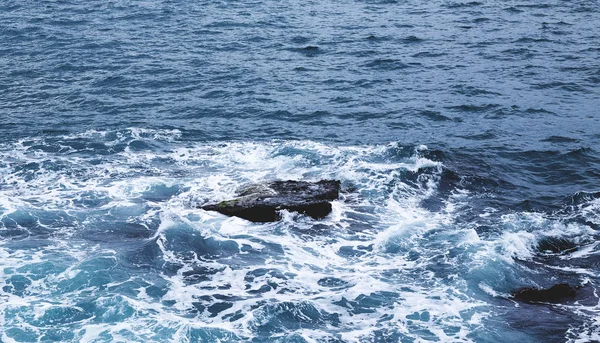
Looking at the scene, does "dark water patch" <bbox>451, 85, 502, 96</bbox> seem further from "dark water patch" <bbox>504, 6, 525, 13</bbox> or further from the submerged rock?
"dark water patch" <bbox>504, 6, 525, 13</bbox>

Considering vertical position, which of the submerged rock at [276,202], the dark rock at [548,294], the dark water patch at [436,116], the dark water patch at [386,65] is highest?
the dark water patch at [386,65]

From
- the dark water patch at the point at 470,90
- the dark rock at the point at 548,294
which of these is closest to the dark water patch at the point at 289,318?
the dark rock at the point at 548,294

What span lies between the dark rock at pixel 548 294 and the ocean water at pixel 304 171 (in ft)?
1.31

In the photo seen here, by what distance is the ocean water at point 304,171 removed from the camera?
20344 millimetres

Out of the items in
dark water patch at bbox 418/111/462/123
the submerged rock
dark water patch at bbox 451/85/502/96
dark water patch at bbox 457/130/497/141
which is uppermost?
dark water patch at bbox 451/85/502/96

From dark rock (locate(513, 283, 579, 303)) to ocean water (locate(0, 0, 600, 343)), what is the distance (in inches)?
15.7

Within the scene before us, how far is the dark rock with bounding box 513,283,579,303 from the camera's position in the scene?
2078 cm

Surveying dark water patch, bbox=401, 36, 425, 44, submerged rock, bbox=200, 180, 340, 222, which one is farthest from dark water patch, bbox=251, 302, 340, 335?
dark water patch, bbox=401, 36, 425, 44

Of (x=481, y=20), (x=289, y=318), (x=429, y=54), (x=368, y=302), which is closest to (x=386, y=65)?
(x=429, y=54)

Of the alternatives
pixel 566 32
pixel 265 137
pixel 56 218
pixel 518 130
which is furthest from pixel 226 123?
pixel 566 32

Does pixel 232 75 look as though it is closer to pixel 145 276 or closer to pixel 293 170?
pixel 293 170

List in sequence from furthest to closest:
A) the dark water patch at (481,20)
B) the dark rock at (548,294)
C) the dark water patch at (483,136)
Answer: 1. the dark water patch at (481,20)
2. the dark water patch at (483,136)
3. the dark rock at (548,294)

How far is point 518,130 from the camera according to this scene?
107ft

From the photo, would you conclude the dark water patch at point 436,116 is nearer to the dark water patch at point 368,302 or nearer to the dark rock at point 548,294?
the dark rock at point 548,294
